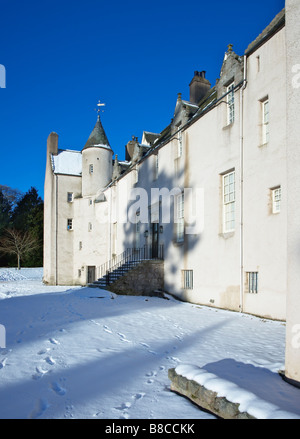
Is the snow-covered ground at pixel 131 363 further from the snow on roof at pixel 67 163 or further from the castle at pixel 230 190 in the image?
the snow on roof at pixel 67 163

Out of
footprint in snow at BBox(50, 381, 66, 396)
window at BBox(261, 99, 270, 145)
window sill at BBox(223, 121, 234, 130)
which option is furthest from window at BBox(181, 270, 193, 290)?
footprint in snow at BBox(50, 381, 66, 396)

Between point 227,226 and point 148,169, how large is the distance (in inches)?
364

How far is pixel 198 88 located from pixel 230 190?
11.5 metres

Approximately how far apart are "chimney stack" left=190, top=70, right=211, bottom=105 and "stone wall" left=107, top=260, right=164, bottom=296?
11.0m

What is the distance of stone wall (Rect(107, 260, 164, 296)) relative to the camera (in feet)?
60.9

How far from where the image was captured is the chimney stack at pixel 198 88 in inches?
897

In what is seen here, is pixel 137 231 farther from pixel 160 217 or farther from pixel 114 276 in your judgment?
pixel 114 276

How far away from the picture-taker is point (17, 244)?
45.8 metres

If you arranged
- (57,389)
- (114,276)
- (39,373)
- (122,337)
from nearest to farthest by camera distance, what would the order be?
(57,389)
(39,373)
(122,337)
(114,276)

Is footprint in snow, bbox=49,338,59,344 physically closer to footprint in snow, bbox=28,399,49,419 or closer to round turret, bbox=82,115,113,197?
footprint in snow, bbox=28,399,49,419

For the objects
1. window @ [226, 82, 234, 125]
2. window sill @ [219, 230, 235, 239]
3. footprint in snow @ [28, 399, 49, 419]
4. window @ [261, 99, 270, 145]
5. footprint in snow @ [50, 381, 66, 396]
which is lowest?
footprint in snow @ [50, 381, 66, 396]

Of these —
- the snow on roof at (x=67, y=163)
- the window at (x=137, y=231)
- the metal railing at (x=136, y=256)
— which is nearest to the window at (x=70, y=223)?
the snow on roof at (x=67, y=163)

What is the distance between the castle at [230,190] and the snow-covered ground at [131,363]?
1.18m

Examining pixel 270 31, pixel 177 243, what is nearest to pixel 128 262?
pixel 177 243
